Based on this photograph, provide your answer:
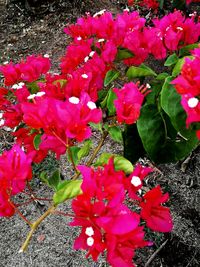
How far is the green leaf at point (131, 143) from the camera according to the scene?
3.69ft

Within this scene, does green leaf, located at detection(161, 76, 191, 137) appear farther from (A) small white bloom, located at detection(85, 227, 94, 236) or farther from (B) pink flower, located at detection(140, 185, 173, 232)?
(A) small white bloom, located at detection(85, 227, 94, 236)

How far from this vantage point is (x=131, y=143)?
1133 mm

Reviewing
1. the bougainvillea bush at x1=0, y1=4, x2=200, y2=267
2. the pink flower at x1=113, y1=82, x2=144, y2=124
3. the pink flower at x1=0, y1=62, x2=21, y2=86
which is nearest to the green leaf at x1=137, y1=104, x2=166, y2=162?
the bougainvillea bush at x1=0, y1=4, x2=200, y2=267

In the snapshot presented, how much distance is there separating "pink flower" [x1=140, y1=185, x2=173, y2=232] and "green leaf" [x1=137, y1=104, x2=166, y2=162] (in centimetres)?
20

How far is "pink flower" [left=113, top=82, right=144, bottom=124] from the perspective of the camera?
860 millimetres

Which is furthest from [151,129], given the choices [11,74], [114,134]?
[11,74]

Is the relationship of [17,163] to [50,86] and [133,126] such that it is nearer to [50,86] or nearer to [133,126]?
[50,86]

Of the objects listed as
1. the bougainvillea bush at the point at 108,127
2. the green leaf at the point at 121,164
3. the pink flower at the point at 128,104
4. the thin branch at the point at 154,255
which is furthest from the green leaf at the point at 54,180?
the thin branch at the point at 154,255

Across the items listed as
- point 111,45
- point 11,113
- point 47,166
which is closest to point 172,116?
point 111,45

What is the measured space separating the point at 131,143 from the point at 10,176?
45 centimetres

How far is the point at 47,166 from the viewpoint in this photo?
177 centimetres

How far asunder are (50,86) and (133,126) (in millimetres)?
292

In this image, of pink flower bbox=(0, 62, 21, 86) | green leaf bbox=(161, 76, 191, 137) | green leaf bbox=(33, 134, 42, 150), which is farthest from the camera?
pink flower bbox=(0, 62, 21, 86)

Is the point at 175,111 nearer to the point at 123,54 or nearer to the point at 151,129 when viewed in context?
the point at 151,129
